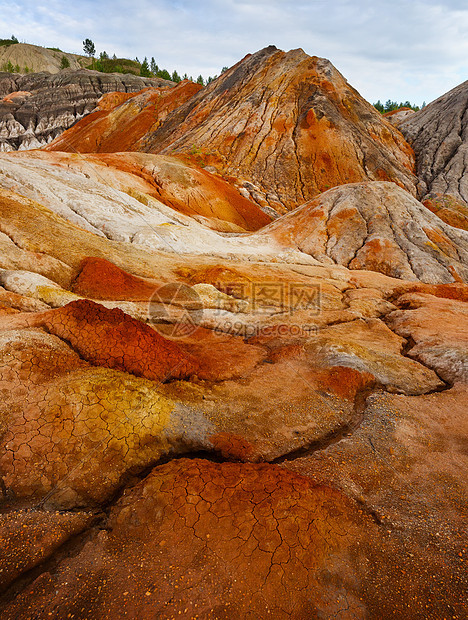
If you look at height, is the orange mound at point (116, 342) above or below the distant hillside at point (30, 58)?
below

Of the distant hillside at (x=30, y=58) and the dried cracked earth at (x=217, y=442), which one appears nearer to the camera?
the dried cracked earth at (x=217, y=442)

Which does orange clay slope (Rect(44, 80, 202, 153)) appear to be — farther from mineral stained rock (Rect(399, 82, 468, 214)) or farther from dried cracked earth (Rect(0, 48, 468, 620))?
dried cracked earth (Rect(0, 48, 468, 620))

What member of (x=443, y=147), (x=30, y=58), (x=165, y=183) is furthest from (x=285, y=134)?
(x=30, y=58)

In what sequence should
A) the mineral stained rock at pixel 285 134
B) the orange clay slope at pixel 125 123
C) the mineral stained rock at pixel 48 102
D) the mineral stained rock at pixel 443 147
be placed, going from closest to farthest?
the mineral stained rock at pixel 285 134, the mineral stained rock at pixel 443 147, the orange clay slope at pixel 125 123, the mineral stained rock at pixel 48 102

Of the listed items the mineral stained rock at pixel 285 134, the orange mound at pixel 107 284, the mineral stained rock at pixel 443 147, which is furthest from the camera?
the mineral stained rock at pixel 443 147

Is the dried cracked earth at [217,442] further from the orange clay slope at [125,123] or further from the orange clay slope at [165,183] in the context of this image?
the orange clay slope at [125,123]

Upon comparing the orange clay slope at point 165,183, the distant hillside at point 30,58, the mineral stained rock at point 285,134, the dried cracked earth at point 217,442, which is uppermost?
the distant hillside at point 30,58

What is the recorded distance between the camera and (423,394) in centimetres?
773

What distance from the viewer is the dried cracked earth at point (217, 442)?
3492 mm

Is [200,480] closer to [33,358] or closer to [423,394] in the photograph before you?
[33,358]

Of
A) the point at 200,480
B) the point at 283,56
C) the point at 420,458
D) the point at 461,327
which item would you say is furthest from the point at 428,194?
the point at 200,480

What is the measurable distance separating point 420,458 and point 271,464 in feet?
8.68

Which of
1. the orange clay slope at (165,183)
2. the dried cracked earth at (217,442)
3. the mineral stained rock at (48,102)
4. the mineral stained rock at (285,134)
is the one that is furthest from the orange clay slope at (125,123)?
the dried cracked earth at (217,442)

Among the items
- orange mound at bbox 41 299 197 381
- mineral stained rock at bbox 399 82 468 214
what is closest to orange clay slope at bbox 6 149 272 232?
orange mound at bbox 41 299 197 381
